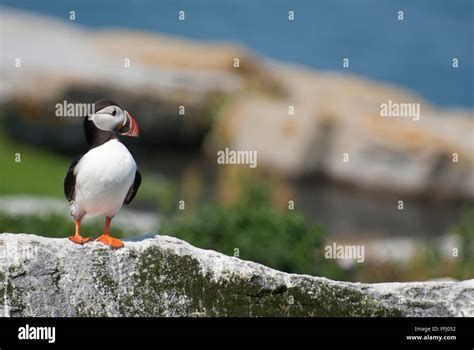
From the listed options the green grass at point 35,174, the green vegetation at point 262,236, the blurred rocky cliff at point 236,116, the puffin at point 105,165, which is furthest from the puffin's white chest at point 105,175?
the blurred rocky cliff at point 236,116

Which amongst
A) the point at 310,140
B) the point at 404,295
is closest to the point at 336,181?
Result: the point at 310,140

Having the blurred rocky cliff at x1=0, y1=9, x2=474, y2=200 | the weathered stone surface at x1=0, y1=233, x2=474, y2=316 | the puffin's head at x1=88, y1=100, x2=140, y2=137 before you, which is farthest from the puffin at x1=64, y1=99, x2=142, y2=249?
the blurred rocky cliff at x1=0, y1=9, x2=474, y2=200

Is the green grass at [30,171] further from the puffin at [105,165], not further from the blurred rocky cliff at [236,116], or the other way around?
the puffin at [105,165]

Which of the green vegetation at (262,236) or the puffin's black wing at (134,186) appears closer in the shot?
the puffin's black wing at (134,186)

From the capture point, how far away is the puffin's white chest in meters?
4.54

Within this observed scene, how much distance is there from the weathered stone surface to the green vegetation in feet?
9.10

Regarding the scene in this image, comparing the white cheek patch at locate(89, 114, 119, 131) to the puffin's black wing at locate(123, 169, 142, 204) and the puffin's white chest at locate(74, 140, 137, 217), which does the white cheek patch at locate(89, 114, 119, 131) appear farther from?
the puffin's black wing at locate(123, 169, 142, 204)

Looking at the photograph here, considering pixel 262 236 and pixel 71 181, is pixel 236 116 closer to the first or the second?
pixel 262 236

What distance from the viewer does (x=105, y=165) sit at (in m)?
4.53

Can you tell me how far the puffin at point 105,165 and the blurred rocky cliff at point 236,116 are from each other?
11.5 metres

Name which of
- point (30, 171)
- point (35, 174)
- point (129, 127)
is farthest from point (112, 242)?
point (30, 171)

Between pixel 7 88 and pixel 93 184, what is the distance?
1250cm

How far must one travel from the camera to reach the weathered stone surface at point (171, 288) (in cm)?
447
